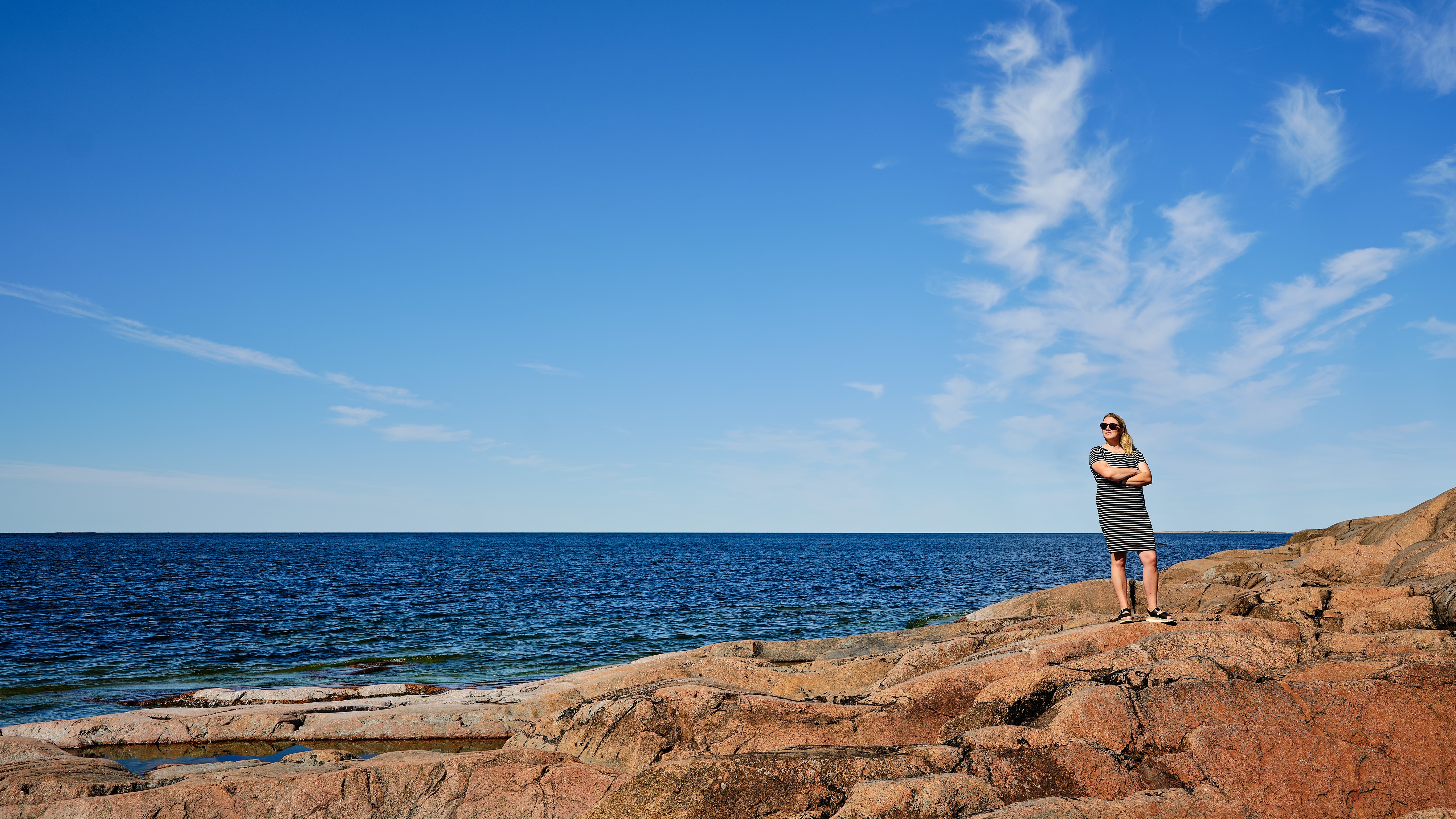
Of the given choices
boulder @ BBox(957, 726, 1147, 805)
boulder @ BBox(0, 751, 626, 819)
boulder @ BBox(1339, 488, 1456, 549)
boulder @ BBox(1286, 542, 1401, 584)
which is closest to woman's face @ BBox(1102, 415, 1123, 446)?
boulder @ BBox(957, 726, 1147, 805)

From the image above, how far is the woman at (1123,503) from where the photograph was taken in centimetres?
867

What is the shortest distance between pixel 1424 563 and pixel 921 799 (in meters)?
9.67

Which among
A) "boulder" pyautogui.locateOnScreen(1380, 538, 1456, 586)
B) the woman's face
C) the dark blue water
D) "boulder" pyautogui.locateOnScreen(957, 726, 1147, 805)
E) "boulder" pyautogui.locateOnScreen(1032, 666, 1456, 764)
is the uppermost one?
the woman's face

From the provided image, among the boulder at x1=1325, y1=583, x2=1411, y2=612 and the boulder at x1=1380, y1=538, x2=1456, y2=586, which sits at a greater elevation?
the boulder at x1=1380, y1=538, x2=1456, y2=586

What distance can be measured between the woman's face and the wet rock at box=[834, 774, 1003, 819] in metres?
5.28

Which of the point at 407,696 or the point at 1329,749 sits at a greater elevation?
the point at 1329,749

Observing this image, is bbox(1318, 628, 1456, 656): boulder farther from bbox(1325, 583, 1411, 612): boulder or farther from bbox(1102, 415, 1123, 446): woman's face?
bbox(1102, 415, 1123, 446): woman's face

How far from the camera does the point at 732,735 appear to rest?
6.70 m

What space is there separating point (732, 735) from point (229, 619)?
79.7 ft

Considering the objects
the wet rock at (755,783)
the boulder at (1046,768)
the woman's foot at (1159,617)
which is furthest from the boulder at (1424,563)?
the wet rock at (755,783)

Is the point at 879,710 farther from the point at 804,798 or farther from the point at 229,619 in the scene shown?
the point at 229,619

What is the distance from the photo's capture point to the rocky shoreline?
4.85m

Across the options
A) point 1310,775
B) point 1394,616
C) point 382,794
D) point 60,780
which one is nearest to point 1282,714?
point 1310,775

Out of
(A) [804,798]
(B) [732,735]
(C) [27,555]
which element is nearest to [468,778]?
(B) [732,735]
